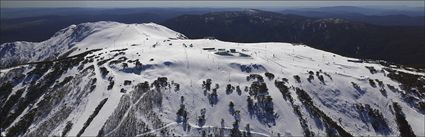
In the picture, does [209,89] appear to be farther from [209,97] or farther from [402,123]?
[402,123]

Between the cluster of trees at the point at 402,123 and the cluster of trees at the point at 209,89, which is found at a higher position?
the cluster of trees at the point at 209,89

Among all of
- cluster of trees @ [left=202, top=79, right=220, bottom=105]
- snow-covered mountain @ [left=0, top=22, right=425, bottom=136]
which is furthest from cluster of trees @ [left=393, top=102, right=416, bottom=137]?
cluster of trees @ [left=202, top=79, right=220, bottom=105]

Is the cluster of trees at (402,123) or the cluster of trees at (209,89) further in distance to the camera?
the cluster of trees at (209,89)

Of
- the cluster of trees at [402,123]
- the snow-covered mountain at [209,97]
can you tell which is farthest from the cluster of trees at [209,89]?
the cluster of trees at [402,123]

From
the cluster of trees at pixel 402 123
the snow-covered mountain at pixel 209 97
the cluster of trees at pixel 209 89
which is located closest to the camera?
the snow-covered mountain at pixel 209 97

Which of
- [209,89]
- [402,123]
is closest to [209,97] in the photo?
[209,89]

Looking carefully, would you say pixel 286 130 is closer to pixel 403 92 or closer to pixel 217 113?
pixel 217 113

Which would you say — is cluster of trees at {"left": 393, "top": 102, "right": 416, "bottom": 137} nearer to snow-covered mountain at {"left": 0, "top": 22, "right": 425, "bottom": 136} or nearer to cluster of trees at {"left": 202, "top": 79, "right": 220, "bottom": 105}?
snow-covered mountain at {"left": 0, "top": 22, "right": 425, "bottom": 136}

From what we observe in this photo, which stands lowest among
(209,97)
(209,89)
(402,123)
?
(402,123)

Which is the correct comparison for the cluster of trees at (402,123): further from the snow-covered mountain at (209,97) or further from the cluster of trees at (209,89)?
the cluster of trees at (209,89)
